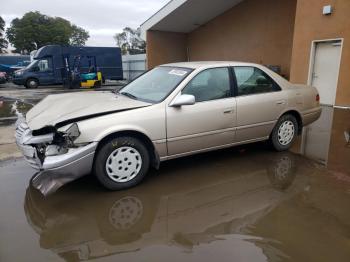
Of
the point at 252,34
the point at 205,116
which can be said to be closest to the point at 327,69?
the point at 252,34

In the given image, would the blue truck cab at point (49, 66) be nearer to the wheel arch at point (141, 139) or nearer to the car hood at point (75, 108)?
the car hood at point (75, 108)

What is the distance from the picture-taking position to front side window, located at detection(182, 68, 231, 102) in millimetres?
4598

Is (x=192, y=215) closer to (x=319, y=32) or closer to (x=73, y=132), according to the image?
(x=73, y=132)

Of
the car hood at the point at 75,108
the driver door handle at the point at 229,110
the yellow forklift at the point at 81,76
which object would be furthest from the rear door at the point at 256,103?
the yellow forklift at the point at 81,76

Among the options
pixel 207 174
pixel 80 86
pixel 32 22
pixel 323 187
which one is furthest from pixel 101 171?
pixel 32 22

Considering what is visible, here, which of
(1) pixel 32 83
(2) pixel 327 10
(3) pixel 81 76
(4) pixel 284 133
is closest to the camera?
(4) pixel 284 133

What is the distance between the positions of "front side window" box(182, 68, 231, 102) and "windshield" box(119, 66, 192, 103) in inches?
6.9

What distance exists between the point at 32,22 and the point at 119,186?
65.7 meters

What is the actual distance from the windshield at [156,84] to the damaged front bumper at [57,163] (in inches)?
46.9

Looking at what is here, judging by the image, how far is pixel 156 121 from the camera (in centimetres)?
416

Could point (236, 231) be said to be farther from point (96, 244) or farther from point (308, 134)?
point (308, 134)

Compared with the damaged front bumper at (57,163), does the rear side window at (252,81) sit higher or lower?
higher

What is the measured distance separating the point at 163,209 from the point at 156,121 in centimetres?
113

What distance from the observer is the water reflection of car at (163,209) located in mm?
3057
